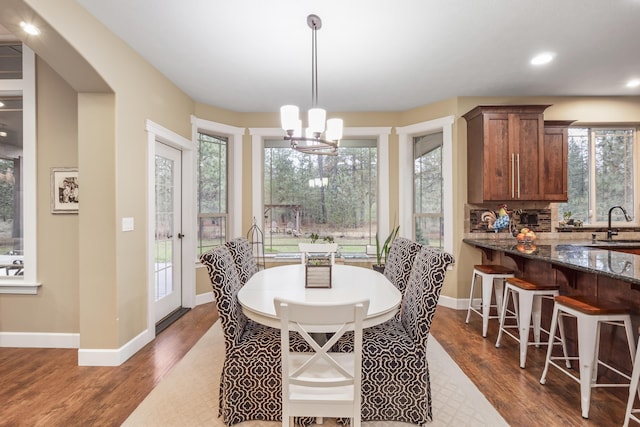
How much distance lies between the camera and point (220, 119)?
4.31 meters

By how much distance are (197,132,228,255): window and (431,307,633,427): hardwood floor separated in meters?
3.03

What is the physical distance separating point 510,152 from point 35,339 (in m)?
5.16

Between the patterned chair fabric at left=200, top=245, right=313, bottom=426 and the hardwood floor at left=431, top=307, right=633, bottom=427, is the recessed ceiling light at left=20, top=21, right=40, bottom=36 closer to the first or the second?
the patterned chair fabric at left=200, top=245, right=313, bottom=426

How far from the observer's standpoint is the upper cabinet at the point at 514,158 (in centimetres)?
367

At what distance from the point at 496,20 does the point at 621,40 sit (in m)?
1.27

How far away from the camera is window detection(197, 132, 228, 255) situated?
13.8 feet

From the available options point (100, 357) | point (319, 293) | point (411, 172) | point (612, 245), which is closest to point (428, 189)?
point (411, 172)

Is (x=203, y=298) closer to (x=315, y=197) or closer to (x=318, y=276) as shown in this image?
(x=315, y=197)

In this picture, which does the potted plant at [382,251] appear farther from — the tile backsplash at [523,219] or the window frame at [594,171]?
the window frame at [594,171]

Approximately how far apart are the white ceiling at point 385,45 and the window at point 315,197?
949 millimetres

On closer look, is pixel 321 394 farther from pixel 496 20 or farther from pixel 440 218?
pixel 440 218

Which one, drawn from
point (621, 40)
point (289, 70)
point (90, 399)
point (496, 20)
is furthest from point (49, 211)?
point (621, 40)

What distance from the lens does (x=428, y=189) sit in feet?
14.5

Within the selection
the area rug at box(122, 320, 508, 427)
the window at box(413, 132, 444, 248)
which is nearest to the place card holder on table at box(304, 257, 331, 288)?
the area rug at box(122, 320, 508, 427)
